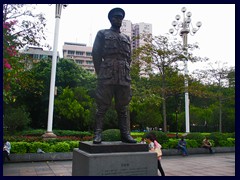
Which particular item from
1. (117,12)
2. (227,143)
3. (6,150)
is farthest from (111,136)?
(227,143)

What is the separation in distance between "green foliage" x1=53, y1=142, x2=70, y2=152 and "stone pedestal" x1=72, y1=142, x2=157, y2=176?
255 inches

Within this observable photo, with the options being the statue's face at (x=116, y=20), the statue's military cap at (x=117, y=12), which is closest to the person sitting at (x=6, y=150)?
the statue's face at (x=116, y=20)

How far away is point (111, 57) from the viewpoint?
5633 millimetres

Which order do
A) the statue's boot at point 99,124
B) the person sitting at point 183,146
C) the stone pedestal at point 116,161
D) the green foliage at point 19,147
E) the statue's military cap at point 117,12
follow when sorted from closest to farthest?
1. the stone pedestal at point 116,161
2. the statue's boot at point 99,124
3. the statue's military cap at point 117,12
4. the green foliage at point 19,147
5. the person sitting at point 183,146

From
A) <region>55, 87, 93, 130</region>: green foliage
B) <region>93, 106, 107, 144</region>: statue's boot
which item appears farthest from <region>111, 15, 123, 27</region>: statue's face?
<region>55, 87, 93, 130</region>: green foliage

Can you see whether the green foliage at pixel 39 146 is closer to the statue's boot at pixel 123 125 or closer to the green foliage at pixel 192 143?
the statue's boot at pixel 123 125

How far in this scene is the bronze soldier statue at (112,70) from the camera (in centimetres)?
555

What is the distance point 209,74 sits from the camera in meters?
21.7

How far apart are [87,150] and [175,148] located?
9.41 meters

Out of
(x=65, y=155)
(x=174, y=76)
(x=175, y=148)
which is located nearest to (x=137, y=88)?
(x=174, y=76)

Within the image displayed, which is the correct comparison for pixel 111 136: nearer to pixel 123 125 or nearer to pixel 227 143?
pixel 123 125

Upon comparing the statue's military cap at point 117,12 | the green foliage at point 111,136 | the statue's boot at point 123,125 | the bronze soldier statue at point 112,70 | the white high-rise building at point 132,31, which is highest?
the white high-rise building at point 132,31

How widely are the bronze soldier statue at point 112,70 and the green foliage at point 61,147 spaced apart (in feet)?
21.4

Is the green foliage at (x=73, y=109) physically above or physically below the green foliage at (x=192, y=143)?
above
